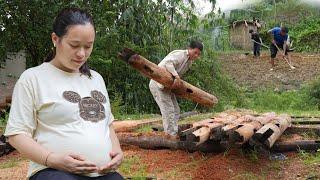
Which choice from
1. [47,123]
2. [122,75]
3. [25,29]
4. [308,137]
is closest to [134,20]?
[122,75]

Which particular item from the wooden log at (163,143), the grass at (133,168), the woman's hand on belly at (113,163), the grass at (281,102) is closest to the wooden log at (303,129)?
the wooden log at (163,143)

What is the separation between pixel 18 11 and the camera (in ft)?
38.8

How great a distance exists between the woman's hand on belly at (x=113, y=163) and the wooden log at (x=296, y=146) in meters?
3.98

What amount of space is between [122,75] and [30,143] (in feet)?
31.5

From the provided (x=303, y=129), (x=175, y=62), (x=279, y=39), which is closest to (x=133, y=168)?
(x=175, y=62)

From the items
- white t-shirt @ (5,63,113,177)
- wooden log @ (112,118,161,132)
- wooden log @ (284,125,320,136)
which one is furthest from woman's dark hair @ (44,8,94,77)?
wooden log @ (112,118,161,132)

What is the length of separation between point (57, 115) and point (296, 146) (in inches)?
171

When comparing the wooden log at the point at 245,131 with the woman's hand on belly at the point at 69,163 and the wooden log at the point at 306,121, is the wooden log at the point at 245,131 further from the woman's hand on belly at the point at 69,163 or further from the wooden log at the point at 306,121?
the woman's hand on belly at the point at 69,163

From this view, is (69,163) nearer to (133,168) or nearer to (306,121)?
(133,168)

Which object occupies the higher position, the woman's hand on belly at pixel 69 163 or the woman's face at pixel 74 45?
the woman's face at pixel 74 45

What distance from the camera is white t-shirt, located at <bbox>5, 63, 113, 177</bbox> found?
90.1 inches

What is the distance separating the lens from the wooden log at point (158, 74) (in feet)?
19.1

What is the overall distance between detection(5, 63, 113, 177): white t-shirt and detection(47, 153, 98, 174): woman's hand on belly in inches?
3.8

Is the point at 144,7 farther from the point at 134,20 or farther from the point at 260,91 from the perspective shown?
the point at 260,91
